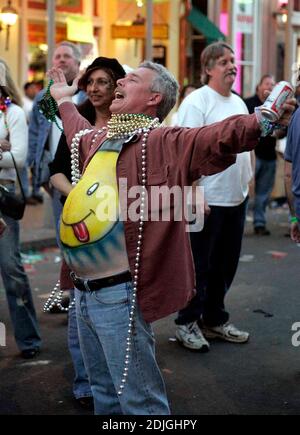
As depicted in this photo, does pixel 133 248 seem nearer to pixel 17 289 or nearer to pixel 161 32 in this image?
pixel 17 289

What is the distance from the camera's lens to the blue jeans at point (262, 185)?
40.1ft

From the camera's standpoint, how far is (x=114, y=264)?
3.50m

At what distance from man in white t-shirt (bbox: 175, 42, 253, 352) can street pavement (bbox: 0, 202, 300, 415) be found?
0.17 metres

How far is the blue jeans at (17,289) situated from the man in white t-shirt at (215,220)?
1.11 m

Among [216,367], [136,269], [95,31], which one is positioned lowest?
[216,367]

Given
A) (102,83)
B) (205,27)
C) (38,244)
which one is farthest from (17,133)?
(205,27)

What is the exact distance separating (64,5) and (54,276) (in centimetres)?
681

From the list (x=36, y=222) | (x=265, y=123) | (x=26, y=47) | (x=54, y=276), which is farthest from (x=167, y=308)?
(x=26, y=47)

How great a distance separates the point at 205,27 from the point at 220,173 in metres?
10.9

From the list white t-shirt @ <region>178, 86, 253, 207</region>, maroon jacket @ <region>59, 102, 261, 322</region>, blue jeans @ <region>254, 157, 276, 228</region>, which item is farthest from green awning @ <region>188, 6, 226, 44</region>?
maroon jacket @ <region>59, 102, 261, 322</region>

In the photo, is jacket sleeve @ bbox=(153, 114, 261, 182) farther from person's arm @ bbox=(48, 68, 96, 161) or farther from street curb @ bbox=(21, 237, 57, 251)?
street curb @ bbox=(21, 237, 57, 251)

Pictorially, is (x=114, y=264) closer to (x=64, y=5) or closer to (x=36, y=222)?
(x=36, y=222)

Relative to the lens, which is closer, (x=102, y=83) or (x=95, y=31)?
(x=102, y=83)

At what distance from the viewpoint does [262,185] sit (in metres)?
12.6
